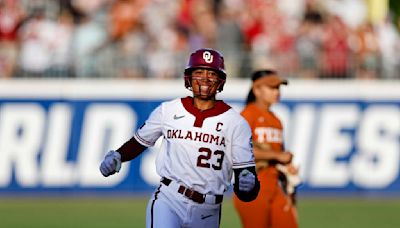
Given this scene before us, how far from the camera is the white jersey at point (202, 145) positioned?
29.8ft

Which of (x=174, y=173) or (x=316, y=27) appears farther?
(x=316, y=27)

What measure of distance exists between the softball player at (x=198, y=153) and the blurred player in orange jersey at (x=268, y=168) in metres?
2.31

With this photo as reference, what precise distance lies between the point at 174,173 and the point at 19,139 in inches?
450

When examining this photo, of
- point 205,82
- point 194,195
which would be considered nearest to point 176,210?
point 194,195

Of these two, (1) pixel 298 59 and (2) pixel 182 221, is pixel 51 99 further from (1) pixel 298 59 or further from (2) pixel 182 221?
(2) pixel 182 221

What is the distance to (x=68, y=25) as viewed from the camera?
67.2 feet

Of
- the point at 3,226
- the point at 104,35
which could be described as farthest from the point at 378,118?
the point at 3,226

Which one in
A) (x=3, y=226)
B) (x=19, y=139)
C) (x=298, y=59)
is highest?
(x=298, y=59)

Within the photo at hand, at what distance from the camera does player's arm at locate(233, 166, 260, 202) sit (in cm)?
884

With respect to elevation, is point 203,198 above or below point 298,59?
below

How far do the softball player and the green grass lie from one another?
23.6ft

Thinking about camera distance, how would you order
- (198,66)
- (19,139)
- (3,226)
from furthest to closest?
(19,139)
(3,226)
(198,66)

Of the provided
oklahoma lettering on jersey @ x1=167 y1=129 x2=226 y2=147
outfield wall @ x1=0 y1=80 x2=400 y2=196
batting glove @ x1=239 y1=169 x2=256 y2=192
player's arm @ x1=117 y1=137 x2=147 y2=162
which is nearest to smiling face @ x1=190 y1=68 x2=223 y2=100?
oklahoma lettering on jersey @ x1=167 y1=129 x2=226 y2=147

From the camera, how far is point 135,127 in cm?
2058
